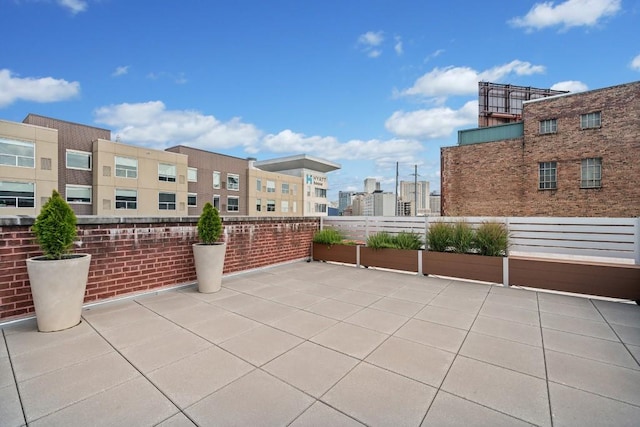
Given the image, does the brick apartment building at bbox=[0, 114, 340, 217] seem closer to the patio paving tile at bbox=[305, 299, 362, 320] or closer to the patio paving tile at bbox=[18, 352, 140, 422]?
the patio paving tile at bbox=[305, 299, 362, 320]

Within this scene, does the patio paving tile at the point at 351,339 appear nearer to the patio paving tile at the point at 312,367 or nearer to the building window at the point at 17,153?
the patio paving tile at the point at 312,367

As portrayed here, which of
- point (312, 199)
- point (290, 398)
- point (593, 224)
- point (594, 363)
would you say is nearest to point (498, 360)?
point (594, 363)

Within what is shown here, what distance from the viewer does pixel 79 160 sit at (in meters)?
24.5

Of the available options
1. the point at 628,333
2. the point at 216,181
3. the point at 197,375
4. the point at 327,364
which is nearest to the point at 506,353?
the point at 327,364

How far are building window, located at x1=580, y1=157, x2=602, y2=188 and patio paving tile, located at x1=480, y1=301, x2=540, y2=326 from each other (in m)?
15.3

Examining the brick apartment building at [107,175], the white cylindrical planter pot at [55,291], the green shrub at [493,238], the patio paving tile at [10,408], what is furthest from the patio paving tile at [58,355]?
the brick apartment building at [107,175]

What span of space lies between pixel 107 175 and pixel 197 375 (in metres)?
29.2

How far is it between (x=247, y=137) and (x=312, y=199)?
2209 cm

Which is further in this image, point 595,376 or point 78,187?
point 78,187

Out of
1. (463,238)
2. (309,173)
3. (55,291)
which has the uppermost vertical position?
(309,173)

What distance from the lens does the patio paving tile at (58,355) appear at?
7.50ft

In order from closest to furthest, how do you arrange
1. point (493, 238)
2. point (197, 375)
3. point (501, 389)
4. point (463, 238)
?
point (501, 389), point (197, 375), point (493, 238), point (463, 238)

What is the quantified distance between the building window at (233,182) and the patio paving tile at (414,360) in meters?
36.0

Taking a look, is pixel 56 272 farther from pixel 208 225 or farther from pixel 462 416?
pixel 462 416
